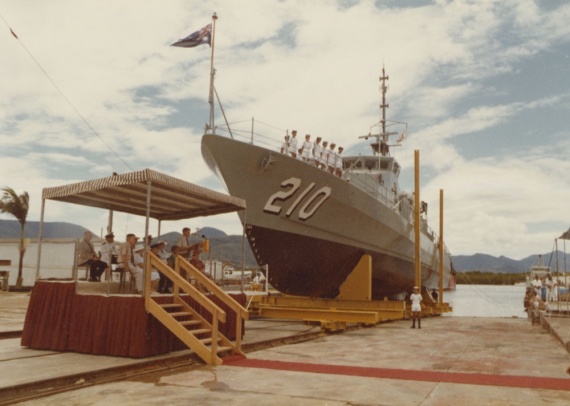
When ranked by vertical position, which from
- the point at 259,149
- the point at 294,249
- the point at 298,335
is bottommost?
the point at 298,335

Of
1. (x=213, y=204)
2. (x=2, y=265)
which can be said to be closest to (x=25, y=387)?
(x=213, y=204)

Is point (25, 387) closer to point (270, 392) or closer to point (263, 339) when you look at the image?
point (270, 392)

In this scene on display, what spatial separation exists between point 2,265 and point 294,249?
27148 millimetres

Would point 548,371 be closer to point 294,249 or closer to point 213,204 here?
point 213,204

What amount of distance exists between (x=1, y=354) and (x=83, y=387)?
111 inches

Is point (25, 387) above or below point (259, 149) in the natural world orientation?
below

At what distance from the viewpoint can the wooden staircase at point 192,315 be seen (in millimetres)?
8117

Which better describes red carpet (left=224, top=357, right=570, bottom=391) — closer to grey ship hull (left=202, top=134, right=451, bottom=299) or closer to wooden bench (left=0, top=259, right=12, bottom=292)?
grey ship hull (left=202, top=134, right=451, bottom=299)

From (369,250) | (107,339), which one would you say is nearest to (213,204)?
(107,339)

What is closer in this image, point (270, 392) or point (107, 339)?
point (270, 392)

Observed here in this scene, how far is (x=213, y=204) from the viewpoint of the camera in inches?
421

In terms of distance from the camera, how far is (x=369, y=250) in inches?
770

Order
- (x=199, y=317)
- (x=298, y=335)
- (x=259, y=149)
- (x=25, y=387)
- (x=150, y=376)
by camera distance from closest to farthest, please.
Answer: (x=25, y=387) → (x=150, y=376) → (x=199, y=317) → (x=298, y=335) → (x=259, y=149)

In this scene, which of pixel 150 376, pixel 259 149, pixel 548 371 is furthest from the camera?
pixel 259 149
